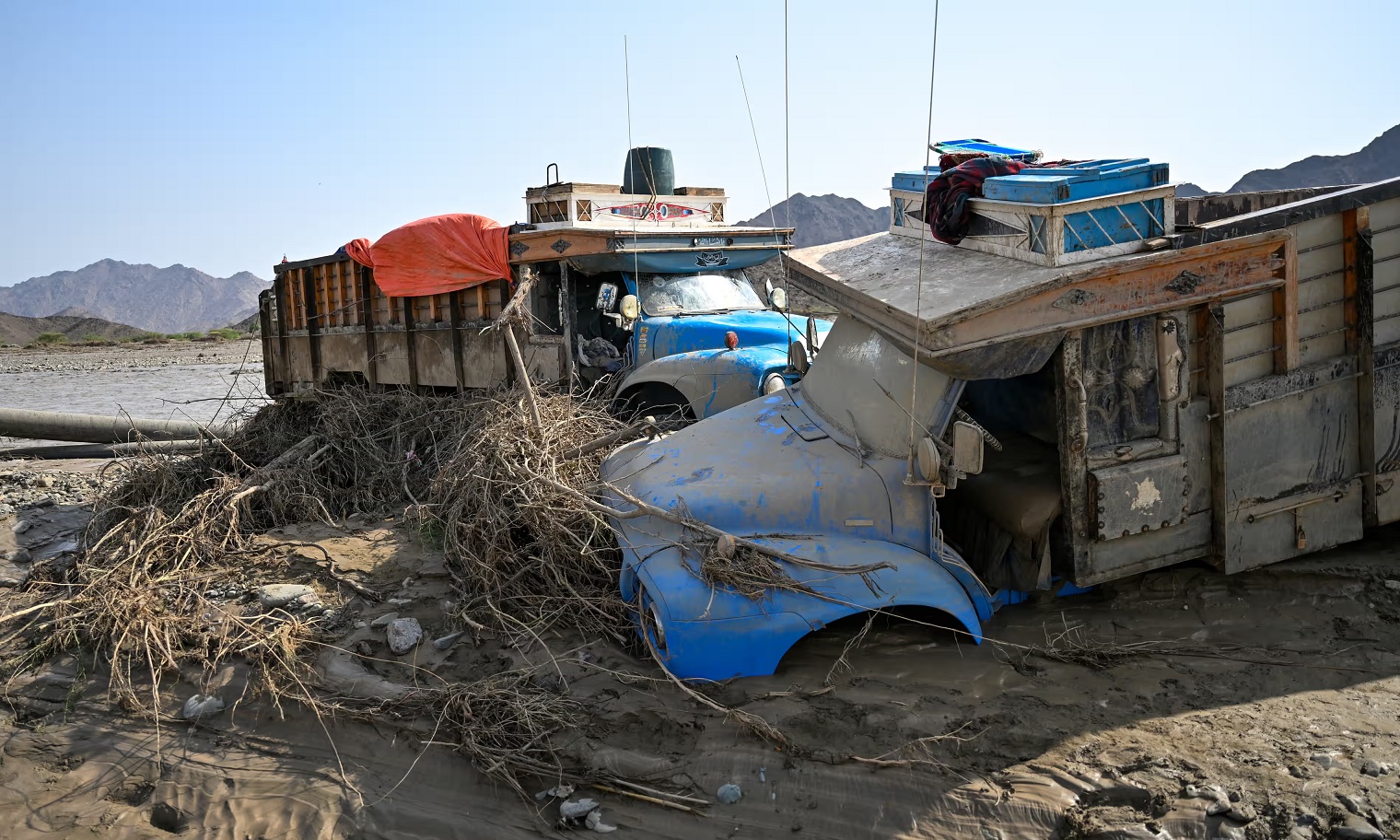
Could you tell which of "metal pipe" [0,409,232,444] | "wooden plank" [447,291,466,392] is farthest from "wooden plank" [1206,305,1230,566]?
"metal pipe" [0,409,232,444]

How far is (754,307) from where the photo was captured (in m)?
9.27

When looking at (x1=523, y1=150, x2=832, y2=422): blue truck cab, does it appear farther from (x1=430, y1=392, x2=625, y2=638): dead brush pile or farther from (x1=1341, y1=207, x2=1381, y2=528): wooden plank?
(x1=1341, y1=207, x2=1381, y2=528): wooden plank

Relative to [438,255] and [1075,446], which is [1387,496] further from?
[438,255]

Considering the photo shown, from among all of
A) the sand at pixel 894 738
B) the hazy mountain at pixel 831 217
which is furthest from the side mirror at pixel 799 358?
the hazy mountain at pixel 831 217

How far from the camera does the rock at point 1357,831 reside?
2955 millimetres

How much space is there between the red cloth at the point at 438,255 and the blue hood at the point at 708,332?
1.62 metres

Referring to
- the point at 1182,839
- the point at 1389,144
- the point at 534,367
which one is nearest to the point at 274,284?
the point at 534,367

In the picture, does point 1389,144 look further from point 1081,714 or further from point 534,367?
point 1081,714

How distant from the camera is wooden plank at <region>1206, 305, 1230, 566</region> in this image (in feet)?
14.2

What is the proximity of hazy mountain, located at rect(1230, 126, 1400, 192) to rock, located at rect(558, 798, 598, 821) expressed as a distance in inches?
1427

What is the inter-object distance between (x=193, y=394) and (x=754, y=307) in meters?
16.9

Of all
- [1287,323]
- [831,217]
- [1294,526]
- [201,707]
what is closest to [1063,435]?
[1287,323]

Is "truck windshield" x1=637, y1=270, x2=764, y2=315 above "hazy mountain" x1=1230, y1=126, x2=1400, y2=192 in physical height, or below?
below

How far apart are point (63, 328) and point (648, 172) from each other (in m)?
61.6
